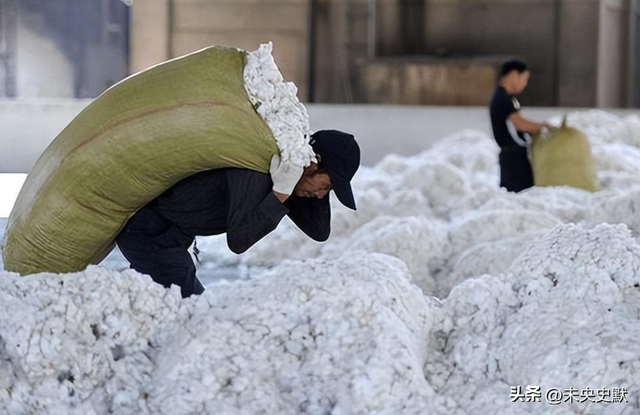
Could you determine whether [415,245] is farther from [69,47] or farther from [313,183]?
[69,47]

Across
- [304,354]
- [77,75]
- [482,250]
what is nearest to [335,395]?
[304,354]

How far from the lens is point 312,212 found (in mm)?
3199

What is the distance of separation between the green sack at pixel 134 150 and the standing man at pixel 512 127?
140 inches

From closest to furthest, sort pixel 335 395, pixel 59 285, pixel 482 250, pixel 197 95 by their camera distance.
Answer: pixel 335 395, pixel 59 285, pixel 197 95, pixel 482 250

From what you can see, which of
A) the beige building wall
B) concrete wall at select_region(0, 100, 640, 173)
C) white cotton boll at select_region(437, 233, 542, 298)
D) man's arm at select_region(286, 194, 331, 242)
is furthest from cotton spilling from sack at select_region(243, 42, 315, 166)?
the beige building wall

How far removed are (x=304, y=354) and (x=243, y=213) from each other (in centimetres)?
52

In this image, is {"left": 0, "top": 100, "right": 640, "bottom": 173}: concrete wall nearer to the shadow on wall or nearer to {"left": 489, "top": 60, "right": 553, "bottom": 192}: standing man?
{"left": 489, "top": 60, "right": 553, "bottom": 192}: standing man

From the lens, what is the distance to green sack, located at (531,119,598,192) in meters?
6.34

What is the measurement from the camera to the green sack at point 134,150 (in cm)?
298

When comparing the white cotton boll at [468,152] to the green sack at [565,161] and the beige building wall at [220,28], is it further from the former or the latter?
the beige building wall at [220,28]

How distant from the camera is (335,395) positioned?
8.22ft

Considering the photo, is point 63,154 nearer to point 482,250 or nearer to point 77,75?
point 482,250

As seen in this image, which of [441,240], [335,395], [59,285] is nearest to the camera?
[335,395]

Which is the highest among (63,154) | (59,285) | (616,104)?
(63,154)
